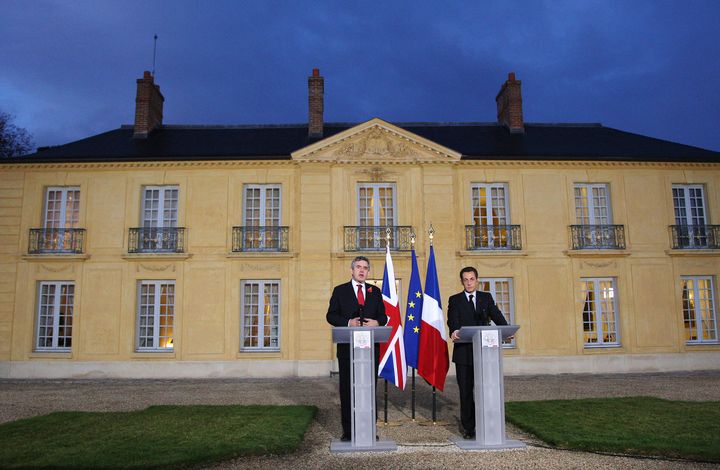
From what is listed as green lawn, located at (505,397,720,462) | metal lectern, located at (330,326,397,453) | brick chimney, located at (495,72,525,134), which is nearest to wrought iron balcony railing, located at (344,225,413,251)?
brick chimney, located at (495,72,525,134)

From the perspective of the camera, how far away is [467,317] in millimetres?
7547

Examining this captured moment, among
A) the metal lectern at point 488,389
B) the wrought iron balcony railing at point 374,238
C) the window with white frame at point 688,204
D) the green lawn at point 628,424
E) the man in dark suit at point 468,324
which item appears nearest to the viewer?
the green lawn at point 628,424

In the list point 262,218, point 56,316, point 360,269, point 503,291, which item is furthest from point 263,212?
point 360,269

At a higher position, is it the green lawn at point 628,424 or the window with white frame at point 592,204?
the window with white frame at point 592,204

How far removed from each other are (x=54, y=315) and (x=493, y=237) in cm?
1406

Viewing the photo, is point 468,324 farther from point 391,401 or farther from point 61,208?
point 61,208

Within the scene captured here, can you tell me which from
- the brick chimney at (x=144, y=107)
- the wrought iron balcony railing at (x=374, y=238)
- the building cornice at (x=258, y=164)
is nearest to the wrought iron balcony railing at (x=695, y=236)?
the building cornice at (x=258, y=164)

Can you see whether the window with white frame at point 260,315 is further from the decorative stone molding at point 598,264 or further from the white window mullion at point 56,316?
the decorative stone molding at point 598,264

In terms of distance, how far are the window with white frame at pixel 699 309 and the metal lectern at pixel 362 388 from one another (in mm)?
14585

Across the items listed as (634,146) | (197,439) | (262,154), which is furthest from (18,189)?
(634,146)

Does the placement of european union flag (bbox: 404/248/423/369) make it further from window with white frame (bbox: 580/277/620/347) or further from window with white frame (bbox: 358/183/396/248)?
window with white frame (bbox: 580/277/620/347)

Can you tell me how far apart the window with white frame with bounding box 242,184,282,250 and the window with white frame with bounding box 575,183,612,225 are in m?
9.85

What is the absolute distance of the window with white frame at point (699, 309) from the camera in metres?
17.3

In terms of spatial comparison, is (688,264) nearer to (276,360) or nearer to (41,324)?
(276,360)
